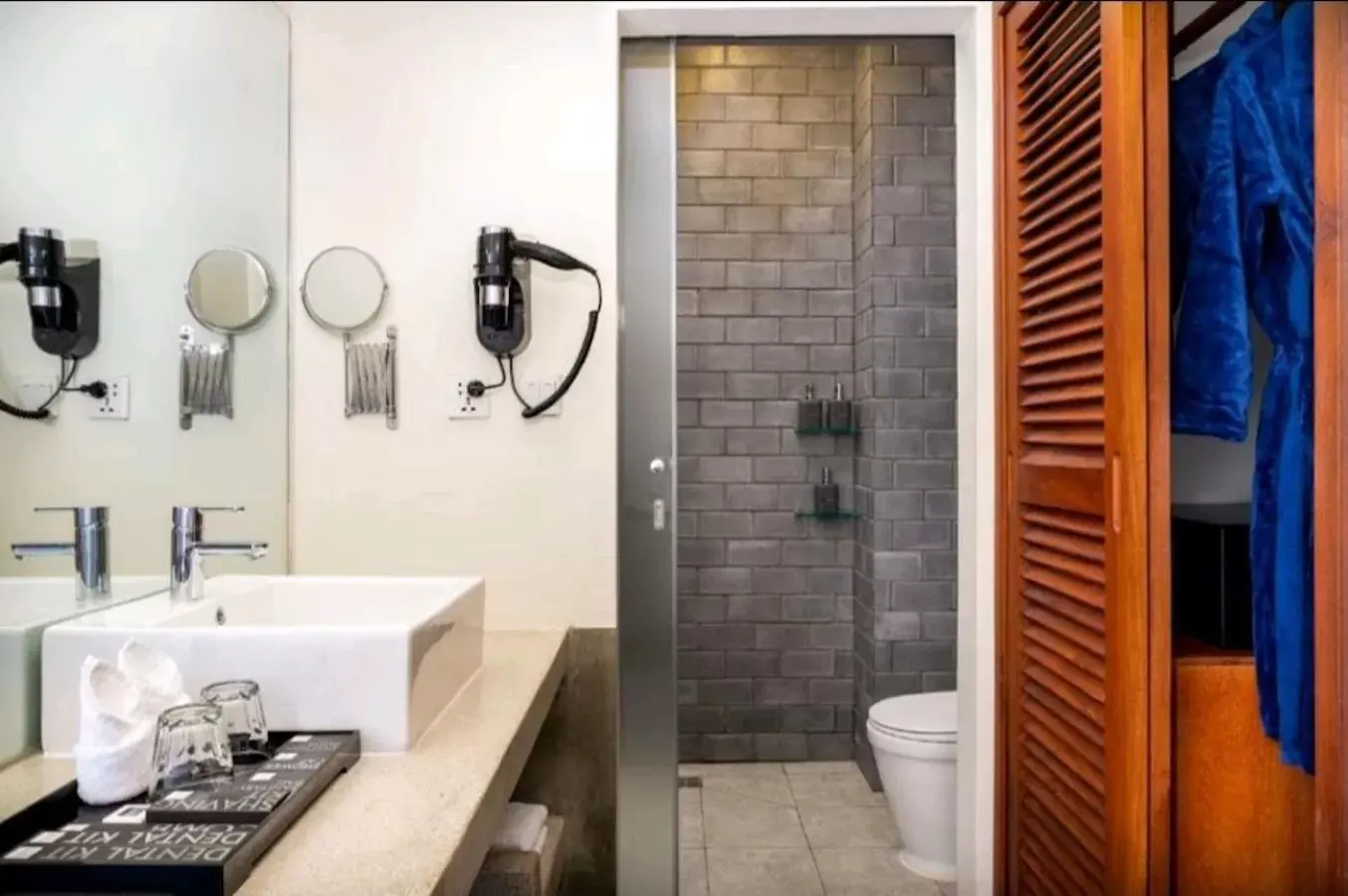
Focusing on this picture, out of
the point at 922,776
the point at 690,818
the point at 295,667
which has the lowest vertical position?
the point at 690,818

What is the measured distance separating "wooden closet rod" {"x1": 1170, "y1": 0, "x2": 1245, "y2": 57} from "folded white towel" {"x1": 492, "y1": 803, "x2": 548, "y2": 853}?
66.0 inches

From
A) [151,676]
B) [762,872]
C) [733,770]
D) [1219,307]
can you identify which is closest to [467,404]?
[151,676]

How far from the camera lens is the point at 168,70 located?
1.38 metres

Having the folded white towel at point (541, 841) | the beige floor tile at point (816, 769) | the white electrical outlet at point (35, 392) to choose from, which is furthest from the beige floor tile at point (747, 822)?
the white electrical outlet at point (35, 392)

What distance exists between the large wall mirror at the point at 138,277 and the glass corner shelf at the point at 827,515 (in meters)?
1.85

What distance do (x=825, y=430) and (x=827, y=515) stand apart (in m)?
0.30

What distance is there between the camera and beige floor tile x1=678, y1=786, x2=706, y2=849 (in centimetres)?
254

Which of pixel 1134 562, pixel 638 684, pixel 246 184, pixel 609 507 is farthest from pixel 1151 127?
pixel 246 184

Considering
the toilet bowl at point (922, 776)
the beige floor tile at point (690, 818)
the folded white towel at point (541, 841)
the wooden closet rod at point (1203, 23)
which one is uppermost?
the wooden closet rod at point (1203, 23)

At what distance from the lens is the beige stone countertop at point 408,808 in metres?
0.81

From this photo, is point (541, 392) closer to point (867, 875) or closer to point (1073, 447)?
point (1073, 447)

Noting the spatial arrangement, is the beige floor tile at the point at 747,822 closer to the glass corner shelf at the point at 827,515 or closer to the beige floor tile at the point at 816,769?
the beige floor tile at the point at 816,769

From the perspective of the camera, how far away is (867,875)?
2.35m

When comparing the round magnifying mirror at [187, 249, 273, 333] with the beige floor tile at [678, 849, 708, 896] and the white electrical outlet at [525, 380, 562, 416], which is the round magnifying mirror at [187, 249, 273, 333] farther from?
the beige floor tile at [678, 849, 708, 896]
